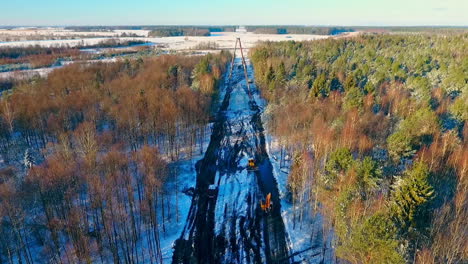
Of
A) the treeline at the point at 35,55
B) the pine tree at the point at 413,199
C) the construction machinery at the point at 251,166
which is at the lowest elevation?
the construction machinery at the point at 251,166

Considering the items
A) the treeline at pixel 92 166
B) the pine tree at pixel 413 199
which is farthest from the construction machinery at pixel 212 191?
the pine tree at pixel 413 199

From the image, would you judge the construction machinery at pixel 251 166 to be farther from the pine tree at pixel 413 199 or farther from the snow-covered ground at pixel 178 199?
the pine tree at pixel 413 199

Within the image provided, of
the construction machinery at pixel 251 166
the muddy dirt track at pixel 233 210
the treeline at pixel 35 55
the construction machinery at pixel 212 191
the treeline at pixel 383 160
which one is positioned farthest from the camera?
the treeline at pixel 35 55

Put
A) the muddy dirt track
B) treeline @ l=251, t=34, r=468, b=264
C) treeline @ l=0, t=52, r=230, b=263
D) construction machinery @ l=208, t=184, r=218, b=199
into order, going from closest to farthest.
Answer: treeline @ l=251, t=34, r=468, b=264 → treeline @ l=0, t=52, r=230, b=263 → the muddy dirt track → construction machinery @ l=208, t=184, r=218, b=199

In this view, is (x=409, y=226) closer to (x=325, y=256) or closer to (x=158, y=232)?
(x=325, y=256)

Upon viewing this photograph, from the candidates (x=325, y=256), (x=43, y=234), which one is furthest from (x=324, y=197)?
(x=43, y=234)

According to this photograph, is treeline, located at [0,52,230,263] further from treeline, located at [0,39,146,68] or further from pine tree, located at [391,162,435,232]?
treeline, located at [0,39,146,68]

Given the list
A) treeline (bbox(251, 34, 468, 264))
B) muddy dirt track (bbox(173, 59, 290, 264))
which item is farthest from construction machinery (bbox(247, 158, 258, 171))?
treeline (bbox(251, 34, 468, 264))
